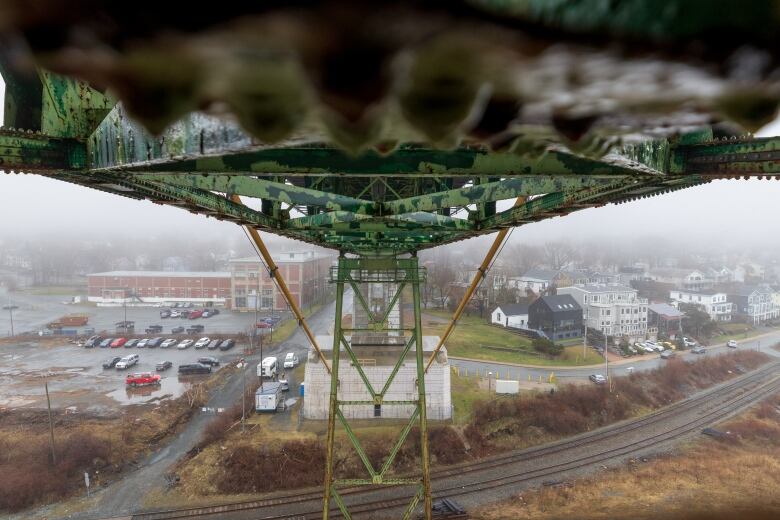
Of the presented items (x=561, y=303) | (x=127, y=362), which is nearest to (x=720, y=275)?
(x=561, y=303)

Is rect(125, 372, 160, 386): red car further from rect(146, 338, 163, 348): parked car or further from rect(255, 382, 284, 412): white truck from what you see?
rect(146, 338, 163, 348): parked car

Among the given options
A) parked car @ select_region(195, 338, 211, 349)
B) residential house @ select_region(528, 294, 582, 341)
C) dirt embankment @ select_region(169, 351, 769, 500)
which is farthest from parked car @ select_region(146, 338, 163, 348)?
residential house @ select_region(528, 294, 582, 341)

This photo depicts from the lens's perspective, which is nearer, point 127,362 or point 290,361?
point 290,361

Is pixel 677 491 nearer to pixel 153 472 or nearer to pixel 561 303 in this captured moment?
pixel 153 472

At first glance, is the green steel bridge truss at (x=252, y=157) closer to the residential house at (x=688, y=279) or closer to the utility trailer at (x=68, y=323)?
the utility trailer at (x=68, y=323)

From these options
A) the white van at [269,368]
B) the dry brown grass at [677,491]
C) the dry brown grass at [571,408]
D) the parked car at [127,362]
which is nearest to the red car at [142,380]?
the parked car at [127,362]

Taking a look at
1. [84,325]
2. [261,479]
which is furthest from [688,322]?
[84,325]

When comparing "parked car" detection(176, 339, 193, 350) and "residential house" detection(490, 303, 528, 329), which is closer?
"parked car" detection(176, 339, 193, 350)
